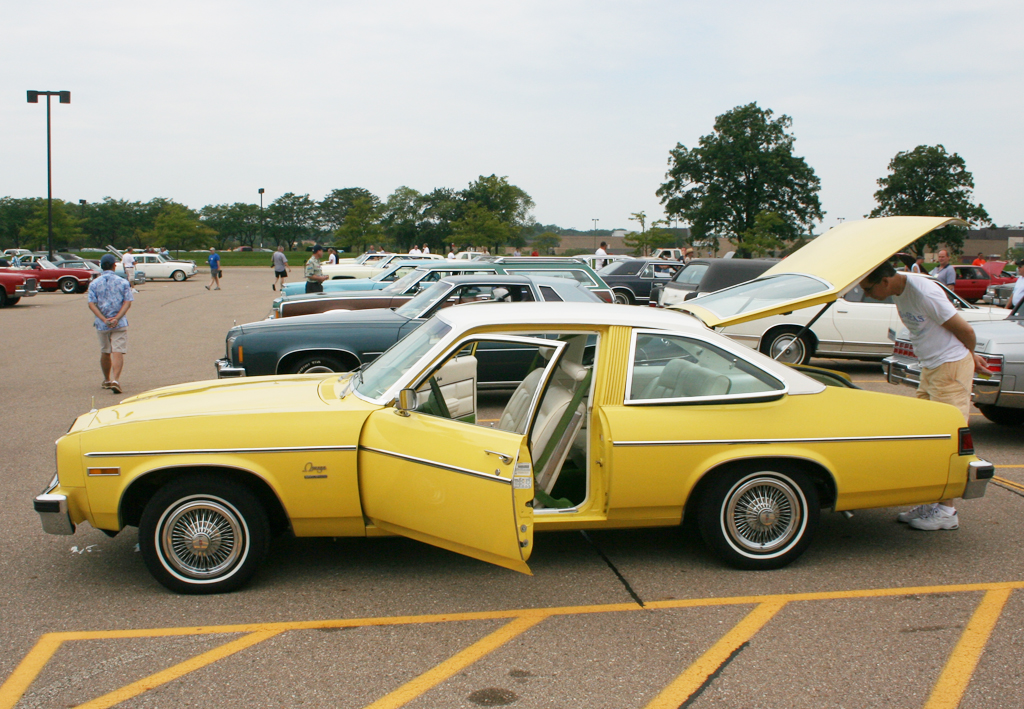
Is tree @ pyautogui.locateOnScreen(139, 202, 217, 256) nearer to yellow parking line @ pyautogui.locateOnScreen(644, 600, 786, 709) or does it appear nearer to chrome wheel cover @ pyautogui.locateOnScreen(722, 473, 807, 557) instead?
chrome wheel cover @ pyautogui.locateOnScreen(722, 473, 807, 557)

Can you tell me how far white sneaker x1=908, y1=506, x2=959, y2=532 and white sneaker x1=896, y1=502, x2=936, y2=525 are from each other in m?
0.03

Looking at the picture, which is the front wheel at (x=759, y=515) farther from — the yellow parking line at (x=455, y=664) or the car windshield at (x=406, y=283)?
the car windshield at (x=406, y=283)

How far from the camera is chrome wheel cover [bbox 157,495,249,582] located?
417 centimetres

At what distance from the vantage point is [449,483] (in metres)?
4.00

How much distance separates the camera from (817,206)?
220ft

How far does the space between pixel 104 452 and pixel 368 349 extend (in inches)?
181

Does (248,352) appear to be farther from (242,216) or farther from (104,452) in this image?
(242,216)

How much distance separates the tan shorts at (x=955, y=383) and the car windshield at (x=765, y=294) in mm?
1164

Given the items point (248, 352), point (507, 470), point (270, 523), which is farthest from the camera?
point (248, 352)

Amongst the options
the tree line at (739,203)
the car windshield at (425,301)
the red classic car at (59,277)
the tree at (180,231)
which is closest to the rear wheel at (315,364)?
the car windshield at (425,301)

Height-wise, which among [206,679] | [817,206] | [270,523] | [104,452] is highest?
[817,206]

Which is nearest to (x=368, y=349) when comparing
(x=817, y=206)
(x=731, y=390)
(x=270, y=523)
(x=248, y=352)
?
(x=248, y=352)

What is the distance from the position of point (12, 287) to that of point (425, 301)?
2027 centimetres

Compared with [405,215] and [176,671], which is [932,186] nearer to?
[405,215]
